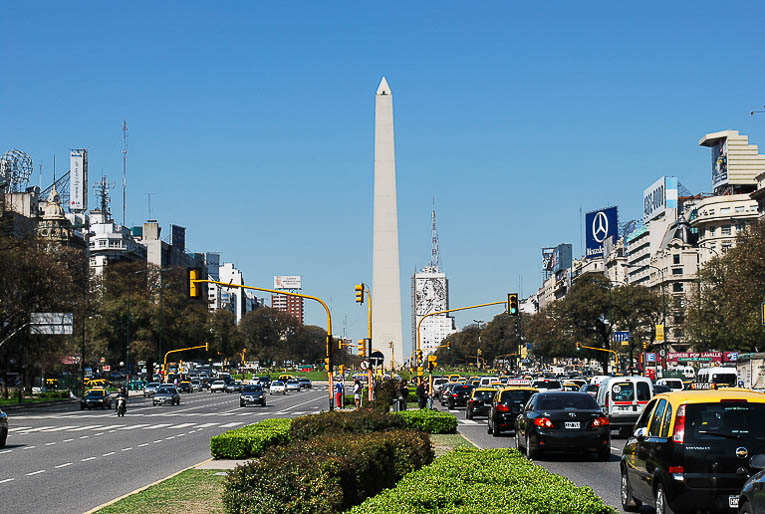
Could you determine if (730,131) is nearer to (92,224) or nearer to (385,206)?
(385,206)

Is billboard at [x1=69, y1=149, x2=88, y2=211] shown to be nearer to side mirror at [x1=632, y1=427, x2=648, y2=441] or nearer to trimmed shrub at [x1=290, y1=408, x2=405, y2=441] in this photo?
trimmed shrub at [x1=290, y1=408, x2=405, y2=441]

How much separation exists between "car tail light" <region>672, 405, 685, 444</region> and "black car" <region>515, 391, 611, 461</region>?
9.78 meters

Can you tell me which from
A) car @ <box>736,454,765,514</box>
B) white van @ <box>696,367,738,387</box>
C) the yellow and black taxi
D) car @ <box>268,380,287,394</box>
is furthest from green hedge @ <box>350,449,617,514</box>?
car @ <box>268,380,287,394</box>

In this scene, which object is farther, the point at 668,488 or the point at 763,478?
the point at 668,488

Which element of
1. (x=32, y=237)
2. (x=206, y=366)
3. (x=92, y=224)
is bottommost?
(x=206, y=366)

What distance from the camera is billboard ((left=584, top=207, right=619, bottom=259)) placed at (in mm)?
167875

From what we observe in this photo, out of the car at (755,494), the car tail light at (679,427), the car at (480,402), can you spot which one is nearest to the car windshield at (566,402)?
the car tail light at (679,427)

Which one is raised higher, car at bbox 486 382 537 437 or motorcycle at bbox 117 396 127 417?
car at bbox 486 382 537 437

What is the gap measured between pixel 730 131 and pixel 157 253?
347 feet

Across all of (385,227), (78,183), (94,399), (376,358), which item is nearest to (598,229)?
(78,183)

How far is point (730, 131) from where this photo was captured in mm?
113375

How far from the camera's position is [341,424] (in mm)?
19094

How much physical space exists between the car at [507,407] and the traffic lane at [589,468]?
0.68 meters

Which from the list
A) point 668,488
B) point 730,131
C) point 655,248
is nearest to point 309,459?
point 668,488
